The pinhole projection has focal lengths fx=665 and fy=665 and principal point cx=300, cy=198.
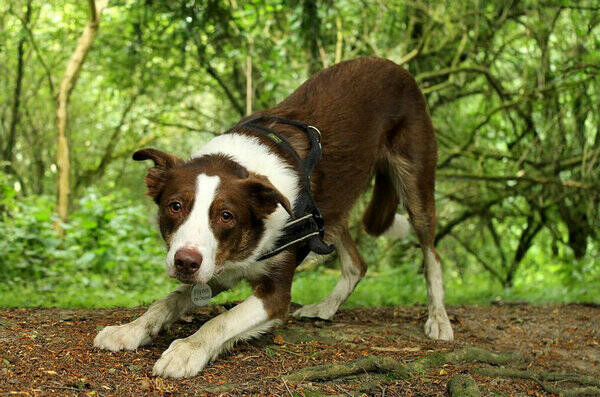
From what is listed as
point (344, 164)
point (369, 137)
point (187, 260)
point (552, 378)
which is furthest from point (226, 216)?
point (552, 378)

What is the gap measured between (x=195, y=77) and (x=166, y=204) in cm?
745

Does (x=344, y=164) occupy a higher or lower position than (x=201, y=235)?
higher

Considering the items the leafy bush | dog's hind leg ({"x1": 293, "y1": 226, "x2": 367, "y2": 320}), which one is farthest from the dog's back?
the leafy bush

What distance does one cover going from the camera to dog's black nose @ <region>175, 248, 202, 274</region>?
293 centimetres

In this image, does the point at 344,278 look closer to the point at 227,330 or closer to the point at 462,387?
the point at 227,330

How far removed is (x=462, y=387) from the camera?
3.12 m

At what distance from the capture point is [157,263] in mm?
8250

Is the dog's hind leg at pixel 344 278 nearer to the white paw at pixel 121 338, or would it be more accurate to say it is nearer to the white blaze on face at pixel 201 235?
the white paw at pixel 121 338

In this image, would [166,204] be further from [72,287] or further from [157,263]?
[157,263]

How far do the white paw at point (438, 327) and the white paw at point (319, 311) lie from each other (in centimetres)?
69

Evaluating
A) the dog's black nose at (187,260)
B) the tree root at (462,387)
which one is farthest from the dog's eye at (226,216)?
the tree root at (462,387)

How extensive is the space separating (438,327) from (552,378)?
3.73ft

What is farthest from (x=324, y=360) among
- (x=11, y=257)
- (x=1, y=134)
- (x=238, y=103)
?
(x=1, y=134)

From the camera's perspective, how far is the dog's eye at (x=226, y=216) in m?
3.26
